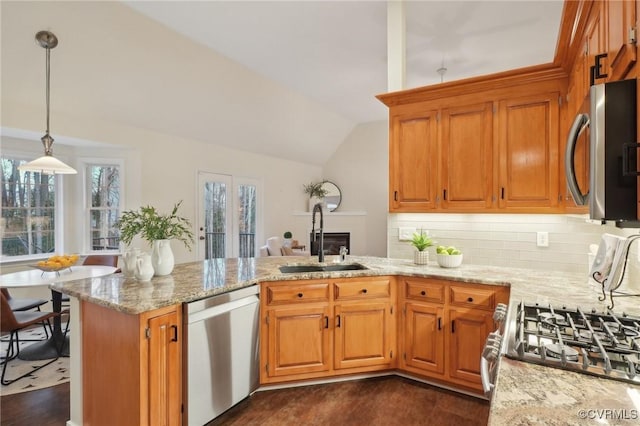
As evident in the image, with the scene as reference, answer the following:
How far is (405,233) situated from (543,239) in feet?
3.61

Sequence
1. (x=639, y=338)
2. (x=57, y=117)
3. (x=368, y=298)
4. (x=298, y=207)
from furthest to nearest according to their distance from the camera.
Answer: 1. (x=298, y=207)
2. (x=57, y=117)
3. (x=368, y=298)
4. (x=639, y=338)

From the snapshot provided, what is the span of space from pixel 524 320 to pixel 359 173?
7.44m

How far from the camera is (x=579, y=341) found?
1105mm

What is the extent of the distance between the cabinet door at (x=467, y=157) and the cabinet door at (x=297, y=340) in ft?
4.80

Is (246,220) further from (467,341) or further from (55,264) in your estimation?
(467,341)

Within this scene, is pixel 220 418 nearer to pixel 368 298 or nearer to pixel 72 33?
pixel 368 298

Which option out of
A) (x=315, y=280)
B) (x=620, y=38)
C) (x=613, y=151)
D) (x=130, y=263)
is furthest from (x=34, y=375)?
(x=620, y=38)

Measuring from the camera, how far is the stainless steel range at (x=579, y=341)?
0.95 meters

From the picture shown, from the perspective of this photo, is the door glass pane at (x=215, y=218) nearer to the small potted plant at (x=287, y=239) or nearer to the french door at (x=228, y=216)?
the french door at (x=228, y=216)

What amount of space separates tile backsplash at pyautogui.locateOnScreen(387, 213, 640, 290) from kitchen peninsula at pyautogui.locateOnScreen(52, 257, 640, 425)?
0.14m

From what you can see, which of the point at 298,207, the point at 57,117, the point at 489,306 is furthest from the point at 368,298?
the point at 298,207

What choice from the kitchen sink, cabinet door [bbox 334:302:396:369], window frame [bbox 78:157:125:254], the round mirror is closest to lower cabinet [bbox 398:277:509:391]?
cabinet door [bbox 334:302:396:369]

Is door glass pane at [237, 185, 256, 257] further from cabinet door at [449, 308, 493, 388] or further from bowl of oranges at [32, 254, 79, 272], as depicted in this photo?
cabinet door at [449, 308, 493, 388]

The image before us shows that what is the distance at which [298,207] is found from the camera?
328 inches
